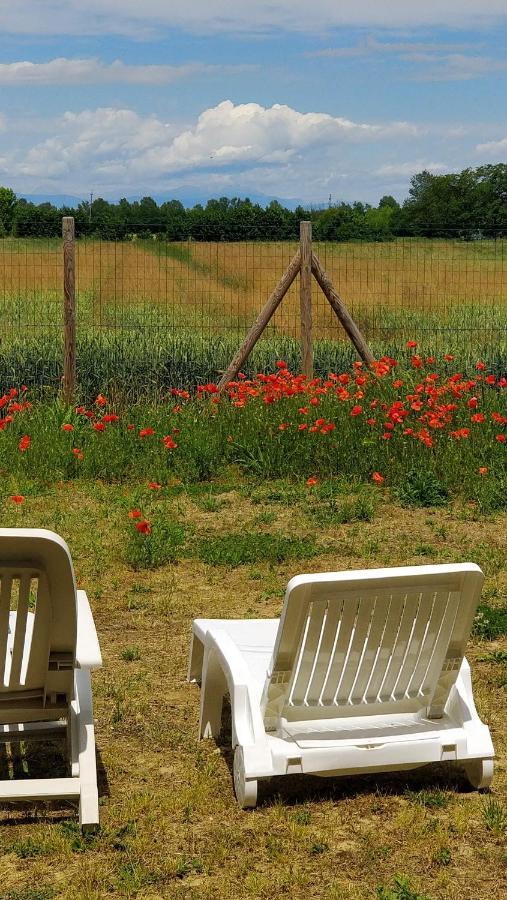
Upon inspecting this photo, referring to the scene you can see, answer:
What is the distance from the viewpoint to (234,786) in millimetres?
4348

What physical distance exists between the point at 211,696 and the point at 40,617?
1176mm

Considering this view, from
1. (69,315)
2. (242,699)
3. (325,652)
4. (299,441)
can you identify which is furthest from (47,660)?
(69,315)

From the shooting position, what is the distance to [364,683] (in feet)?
13.6

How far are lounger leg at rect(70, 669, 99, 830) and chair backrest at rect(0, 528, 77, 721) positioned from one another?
16 cm

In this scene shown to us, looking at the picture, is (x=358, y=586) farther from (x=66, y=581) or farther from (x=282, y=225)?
(x=282, y=225)

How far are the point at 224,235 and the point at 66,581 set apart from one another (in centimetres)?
1203

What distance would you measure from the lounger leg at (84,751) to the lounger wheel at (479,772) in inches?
54.3

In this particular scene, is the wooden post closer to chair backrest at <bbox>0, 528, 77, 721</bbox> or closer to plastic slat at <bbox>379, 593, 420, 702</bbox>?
plastic slat at <bbox>379, 593, 420, 702</bbox>

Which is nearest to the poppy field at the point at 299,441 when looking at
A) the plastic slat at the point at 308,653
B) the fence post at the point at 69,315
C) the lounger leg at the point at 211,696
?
the fence post at the point at 69,315

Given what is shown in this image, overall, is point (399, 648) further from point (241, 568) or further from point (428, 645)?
point (241, 568)

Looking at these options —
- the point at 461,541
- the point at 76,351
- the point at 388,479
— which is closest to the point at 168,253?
the point at 76,351

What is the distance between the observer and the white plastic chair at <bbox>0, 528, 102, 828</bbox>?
3660mm

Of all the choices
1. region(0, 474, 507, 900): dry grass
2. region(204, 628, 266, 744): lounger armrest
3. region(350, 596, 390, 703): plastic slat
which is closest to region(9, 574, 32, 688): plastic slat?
region(0, 474, 507, 900): dry grass

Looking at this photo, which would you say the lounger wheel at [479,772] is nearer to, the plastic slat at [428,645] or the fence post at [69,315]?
the plastic slat at [428,645]
